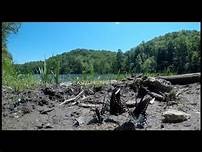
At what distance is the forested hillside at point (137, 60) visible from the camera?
5582 millimetres

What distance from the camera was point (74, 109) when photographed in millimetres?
4285

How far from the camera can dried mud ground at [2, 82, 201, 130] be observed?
3.76 metres

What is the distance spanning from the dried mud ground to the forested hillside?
69cm

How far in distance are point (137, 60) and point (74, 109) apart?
185cm

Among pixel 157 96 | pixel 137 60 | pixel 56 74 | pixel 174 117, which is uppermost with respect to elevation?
pixel 137 60

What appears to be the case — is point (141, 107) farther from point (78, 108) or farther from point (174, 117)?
point (78, 108)

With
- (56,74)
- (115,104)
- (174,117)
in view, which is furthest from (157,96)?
(56,74)

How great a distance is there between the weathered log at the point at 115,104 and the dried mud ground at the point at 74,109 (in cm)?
6

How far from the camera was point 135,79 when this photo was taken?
16.1ft

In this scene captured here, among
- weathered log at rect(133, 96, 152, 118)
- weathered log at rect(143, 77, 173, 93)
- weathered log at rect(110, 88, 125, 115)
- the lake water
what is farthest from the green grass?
weathered log at rect(133, 96, 152, 118)

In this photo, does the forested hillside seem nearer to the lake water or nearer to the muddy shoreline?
the lake water
